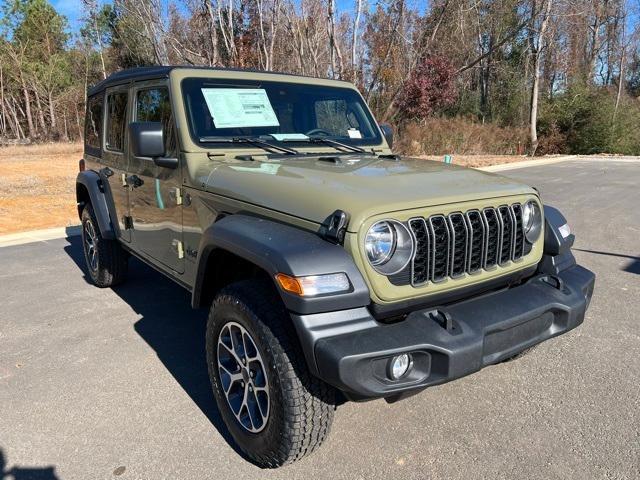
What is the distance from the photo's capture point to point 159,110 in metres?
3.50

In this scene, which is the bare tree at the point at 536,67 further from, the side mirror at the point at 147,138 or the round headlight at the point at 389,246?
the round headlight at the point at 389,246

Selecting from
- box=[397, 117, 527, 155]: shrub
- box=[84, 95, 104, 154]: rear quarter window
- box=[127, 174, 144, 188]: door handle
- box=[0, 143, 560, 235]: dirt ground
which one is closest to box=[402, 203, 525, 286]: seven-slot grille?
box=[127, 174, 144, 188]: door handle

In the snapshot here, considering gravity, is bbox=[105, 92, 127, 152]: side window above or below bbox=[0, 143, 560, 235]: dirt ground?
above

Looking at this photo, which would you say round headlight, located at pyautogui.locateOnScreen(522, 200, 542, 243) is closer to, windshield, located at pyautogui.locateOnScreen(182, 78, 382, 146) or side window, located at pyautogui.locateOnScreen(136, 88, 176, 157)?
windshield, located at pyautogui.locateOnScreen(182, 78, 382, 146)

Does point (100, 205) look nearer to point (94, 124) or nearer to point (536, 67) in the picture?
point (94, 124)

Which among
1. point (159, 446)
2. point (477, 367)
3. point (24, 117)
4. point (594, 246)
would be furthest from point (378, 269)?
point (24, 117)

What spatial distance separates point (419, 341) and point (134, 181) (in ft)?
8.86

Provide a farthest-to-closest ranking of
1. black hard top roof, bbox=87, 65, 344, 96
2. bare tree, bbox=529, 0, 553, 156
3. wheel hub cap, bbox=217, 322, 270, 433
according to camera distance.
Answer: bare tree, bbox=529, 0, 553, 156
black hard top roof, bbox=87, 65, 344, 96
wheel hub cap, bbox=217, 322, 270, 433

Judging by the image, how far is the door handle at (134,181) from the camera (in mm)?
3781

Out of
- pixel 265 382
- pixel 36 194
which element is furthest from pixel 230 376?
pixel 36 194

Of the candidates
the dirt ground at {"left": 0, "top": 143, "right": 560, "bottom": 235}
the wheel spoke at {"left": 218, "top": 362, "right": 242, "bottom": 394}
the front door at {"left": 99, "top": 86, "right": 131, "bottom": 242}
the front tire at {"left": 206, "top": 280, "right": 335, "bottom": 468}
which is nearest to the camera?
the front tire at {"left": 206, "top": 280, "right": 335, "bottom": 468}

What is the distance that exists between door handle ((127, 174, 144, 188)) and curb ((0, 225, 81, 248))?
4.02 m

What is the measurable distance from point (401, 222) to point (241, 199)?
0.89m

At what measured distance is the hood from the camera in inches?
89.9
